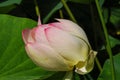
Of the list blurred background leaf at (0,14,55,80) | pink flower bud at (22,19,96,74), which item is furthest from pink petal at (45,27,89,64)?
blurred background leaf at (0,14,55,80)

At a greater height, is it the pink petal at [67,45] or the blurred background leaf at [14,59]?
the pink petal at [67,45]

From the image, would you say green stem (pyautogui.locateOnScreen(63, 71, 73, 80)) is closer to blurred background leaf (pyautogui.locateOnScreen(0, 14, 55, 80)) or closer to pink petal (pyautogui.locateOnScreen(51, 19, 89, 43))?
pink petal (pyautogui.locateOnScreen(51, 19, 89, 43))

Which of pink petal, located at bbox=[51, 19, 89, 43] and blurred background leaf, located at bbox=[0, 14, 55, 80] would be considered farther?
blurred background leaf, located at bbox=[0, 14, 55, 80]

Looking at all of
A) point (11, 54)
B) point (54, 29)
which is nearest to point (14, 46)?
point (11, 54)

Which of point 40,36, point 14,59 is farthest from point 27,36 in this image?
point 14,59

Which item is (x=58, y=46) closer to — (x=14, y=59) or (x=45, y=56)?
(x=45, y=56)

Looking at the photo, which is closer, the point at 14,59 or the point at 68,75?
the point at 68,75

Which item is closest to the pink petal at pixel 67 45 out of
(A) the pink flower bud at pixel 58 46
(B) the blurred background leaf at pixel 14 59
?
(A) the pink flower bud at pixel 58 46

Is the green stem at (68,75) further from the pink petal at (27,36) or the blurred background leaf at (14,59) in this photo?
the blurred background leaf at (14,59)
